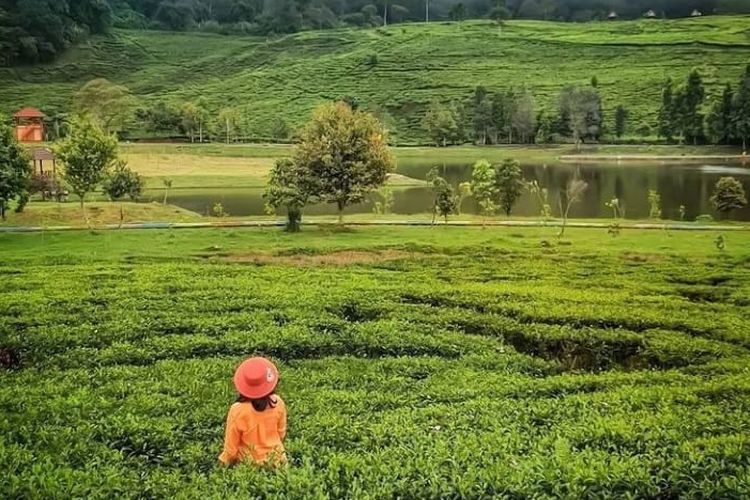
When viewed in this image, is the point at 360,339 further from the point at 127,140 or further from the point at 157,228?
the point at 127,140

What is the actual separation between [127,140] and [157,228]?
80.2 meters

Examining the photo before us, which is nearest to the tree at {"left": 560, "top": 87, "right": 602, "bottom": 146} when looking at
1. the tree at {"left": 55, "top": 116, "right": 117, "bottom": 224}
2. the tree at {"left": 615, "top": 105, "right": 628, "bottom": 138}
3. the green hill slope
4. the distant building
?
the tree at {"left": 615, "top": 105, "right": 628, "bottom": 138}

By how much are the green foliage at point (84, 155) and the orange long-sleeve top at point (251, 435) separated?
102ft

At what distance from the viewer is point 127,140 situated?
111188 mm

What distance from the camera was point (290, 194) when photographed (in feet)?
115

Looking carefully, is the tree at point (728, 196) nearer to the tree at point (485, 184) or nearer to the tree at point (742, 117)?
the tree at point (485, 184)

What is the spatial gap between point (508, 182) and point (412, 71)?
137387 mm

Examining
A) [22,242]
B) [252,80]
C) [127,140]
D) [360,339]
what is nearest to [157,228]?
[22,242]

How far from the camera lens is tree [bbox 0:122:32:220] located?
32.8m

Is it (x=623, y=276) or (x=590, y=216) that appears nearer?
(x=623, y=276)

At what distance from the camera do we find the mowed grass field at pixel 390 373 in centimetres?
748

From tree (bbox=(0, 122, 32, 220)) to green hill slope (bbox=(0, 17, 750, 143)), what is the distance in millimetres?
97484

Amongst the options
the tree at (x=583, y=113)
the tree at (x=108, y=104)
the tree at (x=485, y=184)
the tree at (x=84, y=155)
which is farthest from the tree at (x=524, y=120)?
the tree at (x=84, y=155)

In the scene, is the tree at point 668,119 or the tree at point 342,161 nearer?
the tree at point 342,161
